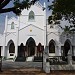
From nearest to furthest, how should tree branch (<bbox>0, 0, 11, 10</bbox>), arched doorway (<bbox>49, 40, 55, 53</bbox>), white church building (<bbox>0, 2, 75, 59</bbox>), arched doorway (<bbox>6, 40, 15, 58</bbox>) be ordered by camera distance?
tree branch (<bbox>0, 0, 11, 10</bbox>) < white church building (<bbox>0, 2, 75, 59</bbox>) < arched doorway (<bbox>49, 40, 55, 53</bbox>) < arched doorway (<bbox>6, 40, 15, 58</bbox>)

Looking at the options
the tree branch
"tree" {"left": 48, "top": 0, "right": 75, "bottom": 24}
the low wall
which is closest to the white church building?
"tree" {"left": 48, "top": 0, "right": 75, "bottom": 24}

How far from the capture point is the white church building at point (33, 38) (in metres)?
39.8

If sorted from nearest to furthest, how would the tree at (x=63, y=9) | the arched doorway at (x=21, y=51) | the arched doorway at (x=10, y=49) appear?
the tree at (x=63, y=9) < the arched doorway at (x=21, y=51) < the arched doorway at (x=10, y=49)

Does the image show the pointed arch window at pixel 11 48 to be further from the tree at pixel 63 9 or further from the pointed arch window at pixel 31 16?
the tree at pixel 63 9

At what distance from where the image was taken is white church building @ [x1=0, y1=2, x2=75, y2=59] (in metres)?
39.8

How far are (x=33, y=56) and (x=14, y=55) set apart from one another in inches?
150

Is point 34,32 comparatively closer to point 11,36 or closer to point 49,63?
point 11,36

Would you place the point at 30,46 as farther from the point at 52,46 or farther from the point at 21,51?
the point at 52,46

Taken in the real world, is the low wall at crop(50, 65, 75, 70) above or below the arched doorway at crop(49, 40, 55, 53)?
below

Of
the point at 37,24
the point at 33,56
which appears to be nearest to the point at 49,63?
the point at 33,56

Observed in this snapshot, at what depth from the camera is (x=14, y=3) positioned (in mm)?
18031

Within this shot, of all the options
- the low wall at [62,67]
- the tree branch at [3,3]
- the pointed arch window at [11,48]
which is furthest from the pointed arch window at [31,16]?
the tree branch at [3,3]

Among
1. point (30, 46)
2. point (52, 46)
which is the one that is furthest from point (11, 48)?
point (52, 46)

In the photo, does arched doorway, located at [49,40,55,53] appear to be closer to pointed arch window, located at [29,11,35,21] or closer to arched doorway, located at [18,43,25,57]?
arched doorway, located at [18,43,25,57]
